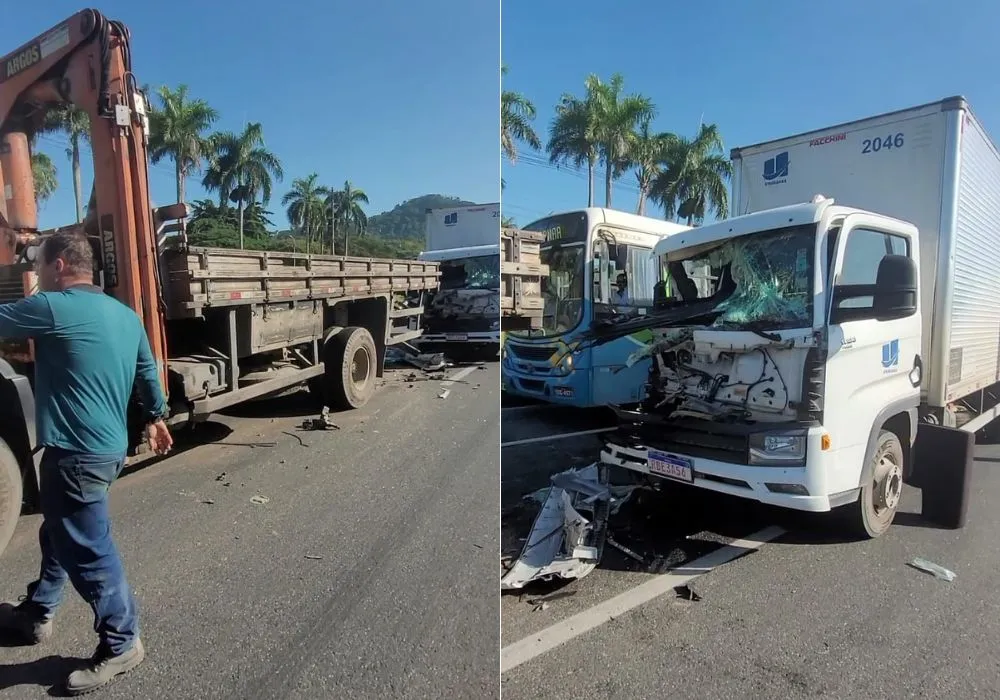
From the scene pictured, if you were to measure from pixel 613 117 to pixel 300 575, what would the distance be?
20.8m

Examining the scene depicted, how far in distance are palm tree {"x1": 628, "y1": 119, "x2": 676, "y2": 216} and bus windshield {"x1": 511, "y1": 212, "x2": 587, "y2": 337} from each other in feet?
55.1

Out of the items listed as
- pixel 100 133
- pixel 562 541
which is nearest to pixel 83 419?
pixel 100 133

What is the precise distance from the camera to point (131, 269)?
13.6 ft

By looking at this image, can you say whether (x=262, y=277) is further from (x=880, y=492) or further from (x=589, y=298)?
(x=880, y=492)

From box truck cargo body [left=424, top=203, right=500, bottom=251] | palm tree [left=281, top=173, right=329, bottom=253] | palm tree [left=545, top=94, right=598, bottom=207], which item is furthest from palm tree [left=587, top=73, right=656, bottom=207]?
palm tree [left=281, top=173, right=329, bottom=253]

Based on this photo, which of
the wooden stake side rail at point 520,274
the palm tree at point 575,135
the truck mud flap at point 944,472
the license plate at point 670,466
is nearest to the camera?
the license plate at point 670,466

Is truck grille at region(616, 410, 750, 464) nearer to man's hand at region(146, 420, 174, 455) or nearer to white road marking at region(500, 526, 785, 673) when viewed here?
white road marking at region(500, 526, 785, 673)

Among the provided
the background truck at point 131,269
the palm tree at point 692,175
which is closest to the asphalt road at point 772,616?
the background truck at point 131,269

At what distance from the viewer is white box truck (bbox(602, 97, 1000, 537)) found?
→ 150 inches

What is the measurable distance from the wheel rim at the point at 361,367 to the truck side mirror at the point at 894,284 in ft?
18.6

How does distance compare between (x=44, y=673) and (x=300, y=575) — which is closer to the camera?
(x=44, y=673)

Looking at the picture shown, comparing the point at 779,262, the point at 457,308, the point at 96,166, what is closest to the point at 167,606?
the point at 96,166

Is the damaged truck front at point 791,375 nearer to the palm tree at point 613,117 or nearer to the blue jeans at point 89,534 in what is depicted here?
the blue jeans at point 89,534

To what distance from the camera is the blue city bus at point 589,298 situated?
736cm
